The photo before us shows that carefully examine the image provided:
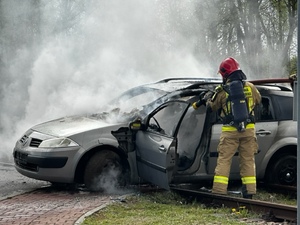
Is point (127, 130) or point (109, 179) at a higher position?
point (127, 130)

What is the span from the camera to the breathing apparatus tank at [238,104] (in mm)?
7243

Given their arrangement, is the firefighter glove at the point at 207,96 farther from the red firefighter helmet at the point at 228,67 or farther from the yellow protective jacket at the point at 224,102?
the red firefighter helmet at the point at 228,67

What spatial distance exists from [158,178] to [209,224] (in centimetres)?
152

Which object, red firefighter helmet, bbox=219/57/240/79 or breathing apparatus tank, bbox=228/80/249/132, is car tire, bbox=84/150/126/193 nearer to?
breathing apparatus tank, bbox=228/80/249/132

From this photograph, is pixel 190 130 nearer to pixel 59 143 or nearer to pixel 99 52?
pixel 59 143

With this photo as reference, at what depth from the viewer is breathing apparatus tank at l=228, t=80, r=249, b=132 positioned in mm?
7243

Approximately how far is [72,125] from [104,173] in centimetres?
86

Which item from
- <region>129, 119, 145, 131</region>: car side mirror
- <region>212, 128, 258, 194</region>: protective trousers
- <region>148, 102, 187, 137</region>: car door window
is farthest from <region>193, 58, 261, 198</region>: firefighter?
<region>129, 119, 145, 131</region>: car side mirror

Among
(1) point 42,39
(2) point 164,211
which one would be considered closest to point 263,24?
(1) point 42,39

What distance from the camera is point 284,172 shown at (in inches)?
330

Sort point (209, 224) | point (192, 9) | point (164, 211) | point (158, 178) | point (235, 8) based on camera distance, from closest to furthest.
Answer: point (209, 224), point (164, 211), point (158, 178), point (192, 9), point (235, 8)

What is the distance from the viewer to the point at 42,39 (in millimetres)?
15469


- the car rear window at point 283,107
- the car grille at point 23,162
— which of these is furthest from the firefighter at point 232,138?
the car grille at point 23,162

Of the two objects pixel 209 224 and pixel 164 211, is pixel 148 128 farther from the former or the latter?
pixel 209 224
